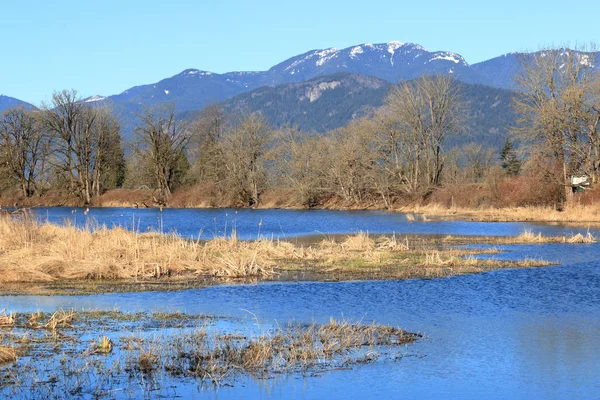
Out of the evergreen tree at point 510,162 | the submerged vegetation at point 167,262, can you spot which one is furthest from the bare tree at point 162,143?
the submerged vegetation at point 167,262

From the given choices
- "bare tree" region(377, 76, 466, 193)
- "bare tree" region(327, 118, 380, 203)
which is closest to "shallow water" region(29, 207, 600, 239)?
"bare tree" region(327, 118, 380, 203)

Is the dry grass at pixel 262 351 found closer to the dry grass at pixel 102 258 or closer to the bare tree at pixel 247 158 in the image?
the dry grass at pixel 102 258

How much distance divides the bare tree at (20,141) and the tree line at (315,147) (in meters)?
0.15

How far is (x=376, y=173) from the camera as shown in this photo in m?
75.0

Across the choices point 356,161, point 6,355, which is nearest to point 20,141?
point 356,161

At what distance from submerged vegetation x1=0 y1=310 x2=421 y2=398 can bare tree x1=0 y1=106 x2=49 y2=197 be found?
3012 inches

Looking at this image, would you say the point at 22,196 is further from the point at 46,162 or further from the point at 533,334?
the point at 533,334

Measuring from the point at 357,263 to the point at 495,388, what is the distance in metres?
15.6

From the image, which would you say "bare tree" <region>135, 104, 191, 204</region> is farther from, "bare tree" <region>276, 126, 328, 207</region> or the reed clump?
the reed clump

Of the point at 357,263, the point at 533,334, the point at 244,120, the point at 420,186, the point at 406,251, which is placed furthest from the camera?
the point at 244,120

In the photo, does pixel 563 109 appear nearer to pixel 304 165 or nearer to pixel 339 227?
pixel 339 227

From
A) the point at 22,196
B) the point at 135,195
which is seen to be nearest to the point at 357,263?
the point at 135,195

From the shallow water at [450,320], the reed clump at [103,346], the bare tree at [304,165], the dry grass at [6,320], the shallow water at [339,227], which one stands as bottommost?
the shallow water at [450,320]

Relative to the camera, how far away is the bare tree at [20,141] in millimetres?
88625
